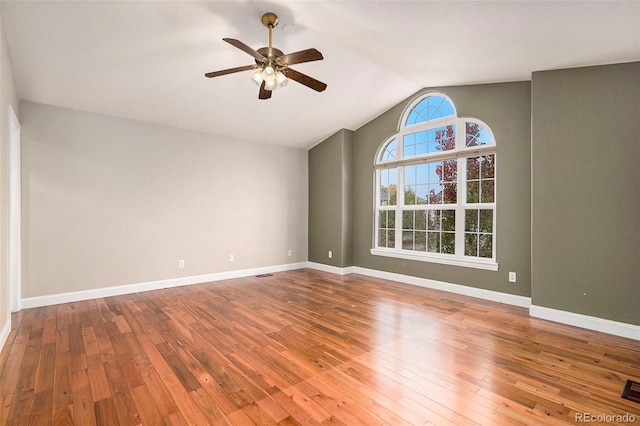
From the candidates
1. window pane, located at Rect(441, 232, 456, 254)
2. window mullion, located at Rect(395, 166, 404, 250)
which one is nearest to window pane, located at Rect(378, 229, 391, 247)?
window mullion, located at Rect(395, 166, 404, 250)

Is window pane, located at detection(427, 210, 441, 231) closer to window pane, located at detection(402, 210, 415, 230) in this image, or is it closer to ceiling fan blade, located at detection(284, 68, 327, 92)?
window pane, located at detection(402, 210, 415, 230)

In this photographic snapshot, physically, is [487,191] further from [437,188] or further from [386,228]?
[386,228]

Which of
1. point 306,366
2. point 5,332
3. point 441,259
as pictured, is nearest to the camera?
point 306,366

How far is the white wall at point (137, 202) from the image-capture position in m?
4.00

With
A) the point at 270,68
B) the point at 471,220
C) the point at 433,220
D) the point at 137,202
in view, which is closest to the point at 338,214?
the point at 433,220

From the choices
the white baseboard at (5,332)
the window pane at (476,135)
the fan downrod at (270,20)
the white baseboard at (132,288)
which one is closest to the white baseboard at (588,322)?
the window pane at (476,135)

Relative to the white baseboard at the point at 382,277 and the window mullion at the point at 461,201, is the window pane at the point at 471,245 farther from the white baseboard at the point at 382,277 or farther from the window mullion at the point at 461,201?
the white baseboard at the point at 382,277

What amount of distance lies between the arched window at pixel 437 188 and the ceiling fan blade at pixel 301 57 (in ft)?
9.50

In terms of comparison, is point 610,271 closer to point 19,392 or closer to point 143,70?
point 19,392

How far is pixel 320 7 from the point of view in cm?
278

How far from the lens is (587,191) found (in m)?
3.28

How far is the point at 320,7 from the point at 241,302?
3.54 meters

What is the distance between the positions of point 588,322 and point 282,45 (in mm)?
4468

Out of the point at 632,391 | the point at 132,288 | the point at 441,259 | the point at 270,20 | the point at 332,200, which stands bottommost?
the point at 632,391
